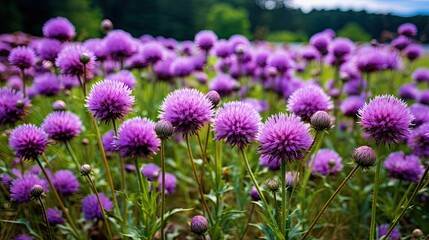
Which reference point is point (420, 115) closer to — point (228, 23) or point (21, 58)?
point (21, 58)

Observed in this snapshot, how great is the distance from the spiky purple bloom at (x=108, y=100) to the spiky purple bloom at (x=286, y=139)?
77 centimetres

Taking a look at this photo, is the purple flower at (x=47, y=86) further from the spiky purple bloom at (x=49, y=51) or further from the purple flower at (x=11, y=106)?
the purple flower at (x=11, y=106)

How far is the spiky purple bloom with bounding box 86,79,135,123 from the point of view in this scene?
6.02ft

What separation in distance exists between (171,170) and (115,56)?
1.47 m

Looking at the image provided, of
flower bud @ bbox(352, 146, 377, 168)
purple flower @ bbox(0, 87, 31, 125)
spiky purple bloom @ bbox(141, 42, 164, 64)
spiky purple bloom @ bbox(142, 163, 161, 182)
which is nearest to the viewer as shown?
flower bud @ bbox(352, 146, 377, 168)

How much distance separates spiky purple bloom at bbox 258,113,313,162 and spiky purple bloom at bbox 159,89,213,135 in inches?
13.3

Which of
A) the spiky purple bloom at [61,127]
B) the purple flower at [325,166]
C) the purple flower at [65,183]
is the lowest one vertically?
the purple flower at [65,183]

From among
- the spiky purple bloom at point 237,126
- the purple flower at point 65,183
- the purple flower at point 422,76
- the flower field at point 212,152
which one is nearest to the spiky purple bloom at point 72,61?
the flower field at point 212,152

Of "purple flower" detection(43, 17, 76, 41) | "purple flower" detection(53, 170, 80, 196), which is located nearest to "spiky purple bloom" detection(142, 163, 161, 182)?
"purple flower" detection(53, 170, 80, 196)

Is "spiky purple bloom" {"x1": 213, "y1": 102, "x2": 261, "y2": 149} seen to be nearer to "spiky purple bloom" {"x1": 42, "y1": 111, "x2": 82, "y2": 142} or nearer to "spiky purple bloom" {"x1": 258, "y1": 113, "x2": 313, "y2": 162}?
"spiky purple bloom" {"x1": 258, "y1": 113, "x2": 313, "y2": 162}

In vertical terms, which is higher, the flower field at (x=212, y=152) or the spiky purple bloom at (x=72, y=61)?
the spiky purple bloom at (x=72, y=61)

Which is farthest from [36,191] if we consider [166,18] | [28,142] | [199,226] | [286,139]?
[166,18]

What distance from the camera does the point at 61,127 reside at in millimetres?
2287

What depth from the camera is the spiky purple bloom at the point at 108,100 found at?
6.02ft
